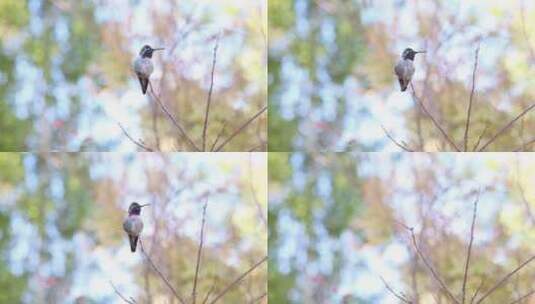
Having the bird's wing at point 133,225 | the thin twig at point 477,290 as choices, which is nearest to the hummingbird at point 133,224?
the bird's wing at point 133,225

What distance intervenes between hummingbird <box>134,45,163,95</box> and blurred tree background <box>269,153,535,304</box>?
46 centimetres

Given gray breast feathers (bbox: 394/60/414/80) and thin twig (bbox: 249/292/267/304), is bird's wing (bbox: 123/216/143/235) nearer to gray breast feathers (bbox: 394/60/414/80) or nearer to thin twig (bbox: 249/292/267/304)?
thin twig (bbox: 249/292/267/304)

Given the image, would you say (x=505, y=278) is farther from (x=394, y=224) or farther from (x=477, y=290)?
(x=394, y=224)

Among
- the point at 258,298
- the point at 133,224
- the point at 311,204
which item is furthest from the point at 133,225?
the point at 311,204

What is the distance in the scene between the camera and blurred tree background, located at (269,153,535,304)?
2678 mm

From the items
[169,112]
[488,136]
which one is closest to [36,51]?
[169,112]

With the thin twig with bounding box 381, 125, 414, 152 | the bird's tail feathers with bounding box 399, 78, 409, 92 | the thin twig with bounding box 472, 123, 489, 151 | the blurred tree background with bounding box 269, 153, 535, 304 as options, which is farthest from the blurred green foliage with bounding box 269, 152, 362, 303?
the thin twig with bounding box 472, 123, 489, 151

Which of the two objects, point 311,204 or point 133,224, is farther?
point 311,204

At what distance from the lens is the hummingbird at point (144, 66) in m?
2.68

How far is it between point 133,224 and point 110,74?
0.46 meters

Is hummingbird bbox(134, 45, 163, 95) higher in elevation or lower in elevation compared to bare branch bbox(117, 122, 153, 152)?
higher

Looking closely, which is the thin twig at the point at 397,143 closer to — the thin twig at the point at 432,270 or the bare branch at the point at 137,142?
the thin twig at the point at 432,270

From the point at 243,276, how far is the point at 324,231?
286 mm

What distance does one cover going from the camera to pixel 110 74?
270 cm
